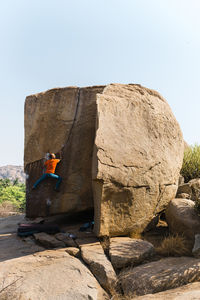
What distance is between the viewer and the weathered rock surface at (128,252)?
153 inches

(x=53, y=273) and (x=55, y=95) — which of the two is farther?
(x=55, y=95)

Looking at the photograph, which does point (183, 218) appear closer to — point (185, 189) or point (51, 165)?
point (185, 189)

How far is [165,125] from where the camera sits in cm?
575

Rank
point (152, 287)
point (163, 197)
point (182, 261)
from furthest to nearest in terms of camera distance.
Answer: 1. point (163, 197)
2. point (182, 261)
3. point (152, 287)

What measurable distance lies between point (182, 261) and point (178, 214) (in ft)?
3.49

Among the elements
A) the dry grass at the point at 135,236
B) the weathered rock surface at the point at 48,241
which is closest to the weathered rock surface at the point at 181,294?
the dry grass at the point at 135,236

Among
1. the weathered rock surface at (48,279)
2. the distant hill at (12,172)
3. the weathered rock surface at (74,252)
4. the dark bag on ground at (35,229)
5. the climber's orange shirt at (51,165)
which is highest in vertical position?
the climber's orange shirt at (51,165)

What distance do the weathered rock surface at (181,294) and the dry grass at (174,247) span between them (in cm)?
97

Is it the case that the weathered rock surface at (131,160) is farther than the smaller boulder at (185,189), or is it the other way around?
the smaller boulder at (185,189)

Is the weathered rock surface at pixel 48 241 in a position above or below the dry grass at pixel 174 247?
below

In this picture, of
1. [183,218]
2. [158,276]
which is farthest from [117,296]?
[183,218]

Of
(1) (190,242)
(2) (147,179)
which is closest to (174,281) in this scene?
(1) (190,242)

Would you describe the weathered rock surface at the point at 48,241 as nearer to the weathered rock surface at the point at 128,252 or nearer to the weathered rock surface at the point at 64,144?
the weathered rock surface at the point at 64,144

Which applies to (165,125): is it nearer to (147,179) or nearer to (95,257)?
(147,179)
